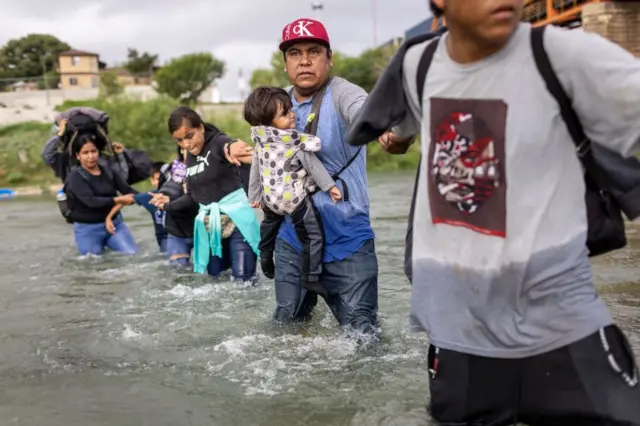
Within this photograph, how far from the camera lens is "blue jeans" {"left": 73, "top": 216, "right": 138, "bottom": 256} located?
10.2 m

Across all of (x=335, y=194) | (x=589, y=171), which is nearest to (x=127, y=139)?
(x=335, y=194)

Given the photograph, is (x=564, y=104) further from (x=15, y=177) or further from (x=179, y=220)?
(x=15, y=177)

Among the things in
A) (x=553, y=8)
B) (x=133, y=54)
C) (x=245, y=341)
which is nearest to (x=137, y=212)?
(x=245, y=341)

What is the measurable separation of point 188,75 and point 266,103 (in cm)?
7032

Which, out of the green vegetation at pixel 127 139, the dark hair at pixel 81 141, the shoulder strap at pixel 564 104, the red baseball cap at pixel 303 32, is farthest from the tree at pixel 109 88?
the shoulder strap at pixel 564 104

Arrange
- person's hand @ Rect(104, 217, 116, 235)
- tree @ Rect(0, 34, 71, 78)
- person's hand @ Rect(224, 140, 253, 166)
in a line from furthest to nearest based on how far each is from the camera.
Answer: tree @ Rect(0, 34, 71, 78)
person's hand @ Rect(104, 217, 116, 235)
person's hand @ Rect(224, 140, 253, 166)

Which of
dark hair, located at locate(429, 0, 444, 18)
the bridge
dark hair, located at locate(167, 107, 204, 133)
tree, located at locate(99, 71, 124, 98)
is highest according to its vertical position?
the bridge

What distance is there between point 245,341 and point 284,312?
1.46 ft

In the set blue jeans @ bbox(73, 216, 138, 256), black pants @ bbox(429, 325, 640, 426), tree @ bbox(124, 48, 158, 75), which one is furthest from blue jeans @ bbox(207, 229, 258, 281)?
tree @ bbox(124, 48, 158, 75)

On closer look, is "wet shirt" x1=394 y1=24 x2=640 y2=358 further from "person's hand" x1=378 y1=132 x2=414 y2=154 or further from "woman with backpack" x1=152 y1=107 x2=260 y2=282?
"woman with backpack" x1=152 y1=107 x2=260 y2=282

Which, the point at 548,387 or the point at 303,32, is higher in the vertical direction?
the point at 303,32

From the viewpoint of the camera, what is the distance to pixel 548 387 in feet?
8.25

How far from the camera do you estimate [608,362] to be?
96.7 inches

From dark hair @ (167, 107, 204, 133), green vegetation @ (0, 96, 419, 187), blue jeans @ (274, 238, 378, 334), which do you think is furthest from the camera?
green vegetation @ (0, 96, 419, 187)
